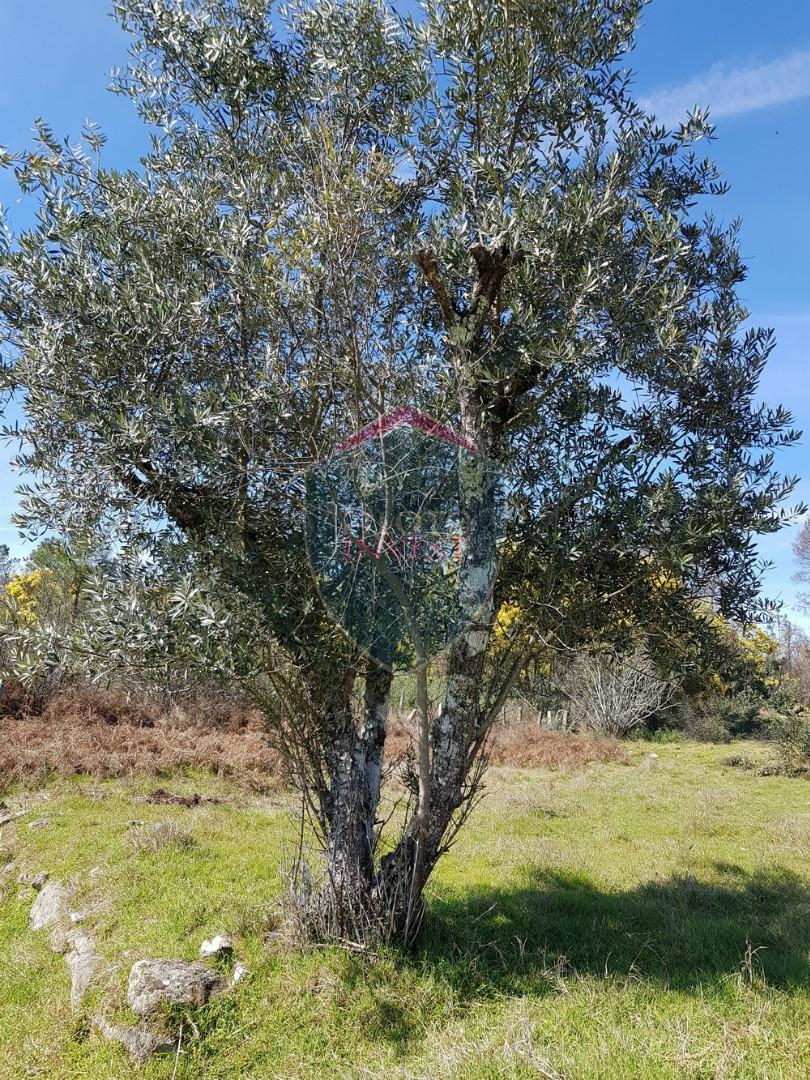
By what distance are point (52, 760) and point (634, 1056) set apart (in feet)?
42.9

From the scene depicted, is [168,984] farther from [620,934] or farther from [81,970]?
[620,934]

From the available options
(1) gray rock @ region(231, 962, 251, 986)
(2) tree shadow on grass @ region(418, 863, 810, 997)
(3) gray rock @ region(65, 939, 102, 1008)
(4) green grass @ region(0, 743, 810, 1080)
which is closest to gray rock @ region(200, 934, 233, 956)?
(4) green grass @ region(0, 743, 810, 1080)

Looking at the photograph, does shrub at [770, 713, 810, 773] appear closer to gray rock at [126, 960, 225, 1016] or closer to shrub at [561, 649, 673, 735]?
shrub at [561, 649, 673, 735]

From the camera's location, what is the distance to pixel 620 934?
6668mm

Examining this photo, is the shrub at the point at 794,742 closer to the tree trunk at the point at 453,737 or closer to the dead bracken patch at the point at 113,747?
the dead bracken patch at the point at 113,747

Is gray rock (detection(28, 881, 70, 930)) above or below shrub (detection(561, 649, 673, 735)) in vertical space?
below

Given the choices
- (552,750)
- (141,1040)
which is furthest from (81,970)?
(552,750)

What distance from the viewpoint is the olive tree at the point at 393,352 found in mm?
5004

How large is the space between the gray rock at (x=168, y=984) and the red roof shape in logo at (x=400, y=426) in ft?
14.9

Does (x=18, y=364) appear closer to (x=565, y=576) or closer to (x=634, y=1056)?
(x=565, y=576)

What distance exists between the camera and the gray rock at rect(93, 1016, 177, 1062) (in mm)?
4762

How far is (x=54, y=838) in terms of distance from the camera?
9.69 m

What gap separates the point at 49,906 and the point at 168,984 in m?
3.34

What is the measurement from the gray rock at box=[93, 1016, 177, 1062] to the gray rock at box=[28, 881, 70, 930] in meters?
2.75
